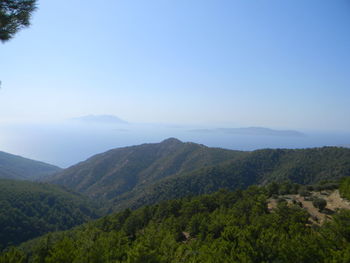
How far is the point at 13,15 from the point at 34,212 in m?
85.3

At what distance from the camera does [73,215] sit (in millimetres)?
79688

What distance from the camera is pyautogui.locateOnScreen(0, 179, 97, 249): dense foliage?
5841cm

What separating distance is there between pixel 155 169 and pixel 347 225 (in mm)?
117525

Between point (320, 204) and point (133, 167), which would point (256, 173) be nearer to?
point (320, 204)

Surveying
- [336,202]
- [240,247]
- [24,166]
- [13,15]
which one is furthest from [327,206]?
[24,166]

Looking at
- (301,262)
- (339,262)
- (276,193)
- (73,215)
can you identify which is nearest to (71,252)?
(301,262)

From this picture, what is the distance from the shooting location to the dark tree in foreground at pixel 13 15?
6.19 m

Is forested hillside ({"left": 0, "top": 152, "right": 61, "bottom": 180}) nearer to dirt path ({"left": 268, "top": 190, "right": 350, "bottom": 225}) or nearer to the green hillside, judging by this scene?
the green hillside

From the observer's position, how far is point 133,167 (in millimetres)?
129125

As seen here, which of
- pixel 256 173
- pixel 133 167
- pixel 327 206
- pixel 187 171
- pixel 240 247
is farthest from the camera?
pixel 133 167

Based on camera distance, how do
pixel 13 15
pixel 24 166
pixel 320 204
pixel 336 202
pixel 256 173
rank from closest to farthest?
pixel 13 15 < pixel 320 204 < pixel 336 202 < pixel 256 173 < pixel 24 166

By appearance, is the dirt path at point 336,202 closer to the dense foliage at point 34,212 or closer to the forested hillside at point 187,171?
the forested hillside at point 187,171

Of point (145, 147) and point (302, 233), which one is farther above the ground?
point (302, 233)

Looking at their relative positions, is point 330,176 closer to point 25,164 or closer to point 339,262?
point 339,262
